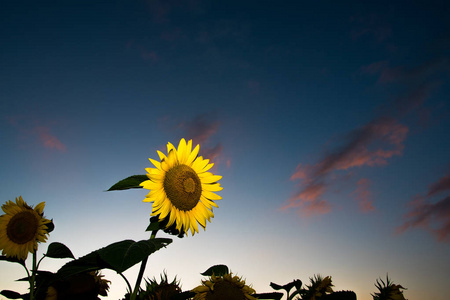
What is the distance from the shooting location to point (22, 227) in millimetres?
4121

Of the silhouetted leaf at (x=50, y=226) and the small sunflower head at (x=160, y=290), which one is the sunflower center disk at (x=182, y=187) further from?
the silhouetted leaf at (x=50, y=226)

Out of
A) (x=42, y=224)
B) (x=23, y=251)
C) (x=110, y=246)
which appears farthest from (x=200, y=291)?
(x=23, y=251)

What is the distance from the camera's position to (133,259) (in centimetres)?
152

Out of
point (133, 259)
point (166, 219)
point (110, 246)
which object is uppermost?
point (166, 219)

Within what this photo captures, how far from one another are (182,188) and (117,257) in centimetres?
100

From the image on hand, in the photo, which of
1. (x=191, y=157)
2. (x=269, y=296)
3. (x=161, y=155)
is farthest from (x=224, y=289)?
(x=161, y=155)

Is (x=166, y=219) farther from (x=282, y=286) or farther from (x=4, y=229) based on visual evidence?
(x=4, y=229)

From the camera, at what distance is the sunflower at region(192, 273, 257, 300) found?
257 cm

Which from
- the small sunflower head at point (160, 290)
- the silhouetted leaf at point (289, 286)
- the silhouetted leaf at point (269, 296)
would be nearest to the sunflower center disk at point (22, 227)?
the small sunflower head at point (160, 290)

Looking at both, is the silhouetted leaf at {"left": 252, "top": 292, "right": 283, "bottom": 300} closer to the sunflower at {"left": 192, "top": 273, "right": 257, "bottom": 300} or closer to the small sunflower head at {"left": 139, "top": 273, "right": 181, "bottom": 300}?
the sunflower at {"left": 192, "top": 273, "right": 257, "bottom": 300}

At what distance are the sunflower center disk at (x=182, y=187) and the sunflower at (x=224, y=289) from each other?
0.76m

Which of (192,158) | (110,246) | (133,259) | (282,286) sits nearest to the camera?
(133,259)

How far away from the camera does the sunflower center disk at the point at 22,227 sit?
405 cm

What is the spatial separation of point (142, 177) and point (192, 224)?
2.15 ft
